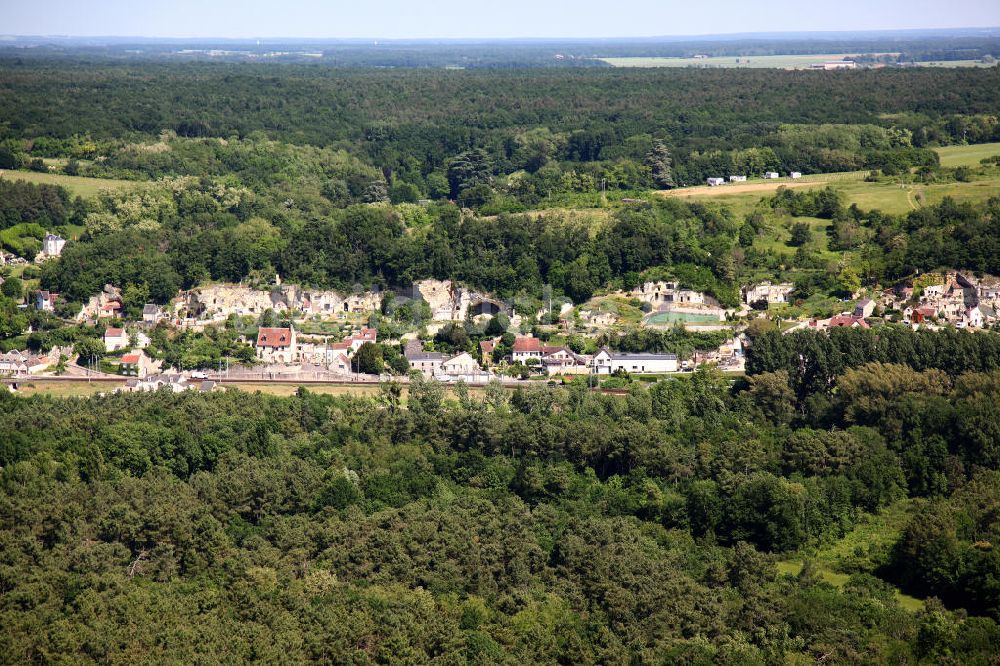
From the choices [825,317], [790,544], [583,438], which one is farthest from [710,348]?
[790,544]

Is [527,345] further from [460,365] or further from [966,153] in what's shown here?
[966,153]

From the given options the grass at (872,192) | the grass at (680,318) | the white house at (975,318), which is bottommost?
the grass at (680,318)

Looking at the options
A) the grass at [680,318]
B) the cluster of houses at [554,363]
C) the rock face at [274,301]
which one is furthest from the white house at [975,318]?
the rock face at [274,301]

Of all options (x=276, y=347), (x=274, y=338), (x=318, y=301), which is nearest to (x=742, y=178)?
(x=318, y=301)

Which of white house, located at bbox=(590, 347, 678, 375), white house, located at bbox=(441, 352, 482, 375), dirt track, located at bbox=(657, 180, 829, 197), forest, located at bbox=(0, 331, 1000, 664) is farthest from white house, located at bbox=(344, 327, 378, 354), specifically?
dirt track, located at bbox=(657, 180, 829, 197)

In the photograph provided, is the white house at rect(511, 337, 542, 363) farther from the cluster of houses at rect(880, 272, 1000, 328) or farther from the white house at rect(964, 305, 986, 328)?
the white house at rect(964, 305, 986, 328)

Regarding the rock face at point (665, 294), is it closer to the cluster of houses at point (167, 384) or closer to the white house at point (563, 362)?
the white house at point (563, 362)

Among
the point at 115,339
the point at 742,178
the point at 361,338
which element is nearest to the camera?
the point at 361,338
